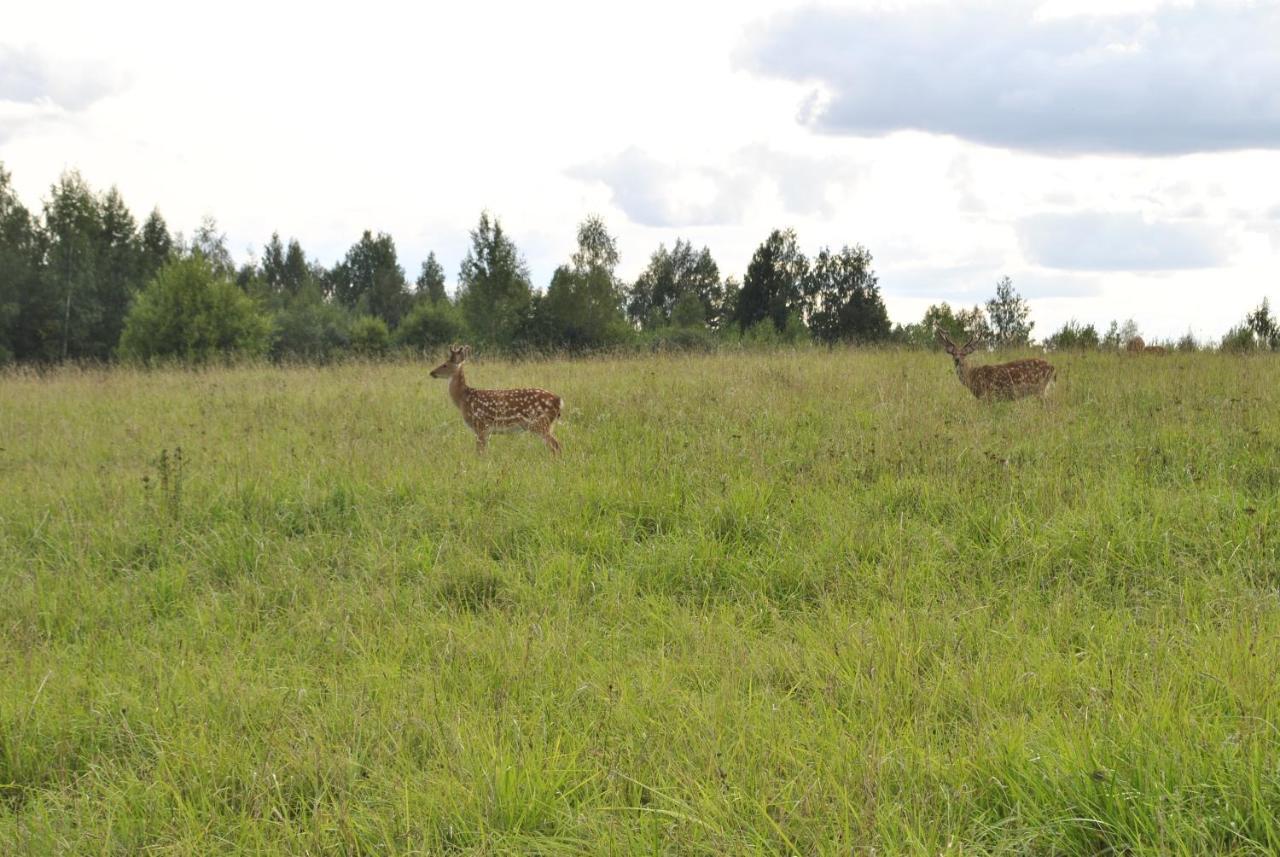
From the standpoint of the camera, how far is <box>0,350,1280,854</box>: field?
303 centimetres

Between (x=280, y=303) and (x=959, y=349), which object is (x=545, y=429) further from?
(x=280, y=303)

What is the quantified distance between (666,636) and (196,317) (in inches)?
1383

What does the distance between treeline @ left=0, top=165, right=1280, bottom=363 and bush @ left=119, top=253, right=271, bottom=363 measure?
57 millimetres

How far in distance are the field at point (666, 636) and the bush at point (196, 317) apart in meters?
28.1

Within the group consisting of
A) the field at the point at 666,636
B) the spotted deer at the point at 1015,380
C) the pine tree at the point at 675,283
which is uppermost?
the pine tree at the point at 675,283

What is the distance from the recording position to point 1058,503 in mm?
6109

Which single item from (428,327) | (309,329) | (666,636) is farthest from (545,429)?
(309,329)

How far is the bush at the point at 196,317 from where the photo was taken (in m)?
35.4

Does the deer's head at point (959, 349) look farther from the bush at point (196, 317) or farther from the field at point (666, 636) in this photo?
the bush at point (196, 317)

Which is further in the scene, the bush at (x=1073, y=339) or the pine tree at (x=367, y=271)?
the pine tree at (x=367, y=271)

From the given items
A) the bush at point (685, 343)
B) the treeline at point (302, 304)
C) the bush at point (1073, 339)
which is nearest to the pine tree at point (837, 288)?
the treeline at point (302, 304)

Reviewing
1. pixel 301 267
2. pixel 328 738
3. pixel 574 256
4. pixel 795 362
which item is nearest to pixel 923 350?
pixel 795 362

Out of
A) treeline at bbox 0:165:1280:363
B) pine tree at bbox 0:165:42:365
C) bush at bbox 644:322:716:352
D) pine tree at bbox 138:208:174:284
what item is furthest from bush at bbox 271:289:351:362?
bush at bbox 644:322:716:352

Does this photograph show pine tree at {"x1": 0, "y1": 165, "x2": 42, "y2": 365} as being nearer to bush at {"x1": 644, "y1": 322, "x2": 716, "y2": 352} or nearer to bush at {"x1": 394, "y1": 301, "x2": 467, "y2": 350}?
bush at {"x1": 394, "y1": 301, "x2": 467, "y2": 350}
